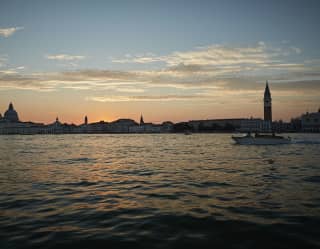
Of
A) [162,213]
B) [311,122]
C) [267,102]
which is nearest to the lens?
[162,213]

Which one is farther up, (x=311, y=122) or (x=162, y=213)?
(x=311, y=122)

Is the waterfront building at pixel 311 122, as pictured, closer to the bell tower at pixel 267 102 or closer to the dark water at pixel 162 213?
the bell tower at pixel 267 102

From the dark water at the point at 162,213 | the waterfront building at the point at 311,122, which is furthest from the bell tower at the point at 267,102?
the dark water at the point at 162,213

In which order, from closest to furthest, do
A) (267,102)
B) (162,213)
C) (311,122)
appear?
(162,213), (267,102), (311,122)

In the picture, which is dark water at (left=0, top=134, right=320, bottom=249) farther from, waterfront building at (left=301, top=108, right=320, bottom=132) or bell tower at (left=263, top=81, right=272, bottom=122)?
waterfront building at (left=301, top=108, right=320, bottom=132)

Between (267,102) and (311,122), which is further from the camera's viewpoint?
(311,122)

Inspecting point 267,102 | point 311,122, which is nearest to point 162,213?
point 267,102

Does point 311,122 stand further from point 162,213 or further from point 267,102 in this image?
point 162,213

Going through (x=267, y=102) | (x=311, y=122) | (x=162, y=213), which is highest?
(x=267, y=102)

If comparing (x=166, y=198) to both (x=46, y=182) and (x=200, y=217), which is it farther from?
(x=46, y=182)

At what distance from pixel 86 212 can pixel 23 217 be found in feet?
5.45

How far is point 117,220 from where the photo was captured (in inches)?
296

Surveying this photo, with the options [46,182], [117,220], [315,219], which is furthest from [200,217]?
[46,182]

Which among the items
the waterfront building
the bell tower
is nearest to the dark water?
the bell tower
